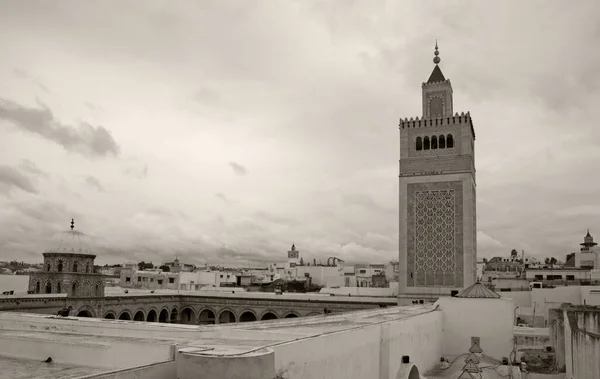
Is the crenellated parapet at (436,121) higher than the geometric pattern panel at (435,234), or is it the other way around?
the crenellated parapet at (436,121)

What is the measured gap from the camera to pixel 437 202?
2252 centimetres

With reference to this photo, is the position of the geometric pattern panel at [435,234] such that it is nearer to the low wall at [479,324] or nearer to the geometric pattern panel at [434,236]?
the geometric pattern panel at [434,236]

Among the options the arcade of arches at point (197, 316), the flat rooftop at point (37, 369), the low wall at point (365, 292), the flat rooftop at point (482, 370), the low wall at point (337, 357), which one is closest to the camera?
the low wall at point (337, 357)

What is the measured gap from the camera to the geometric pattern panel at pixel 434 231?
72.3 ft

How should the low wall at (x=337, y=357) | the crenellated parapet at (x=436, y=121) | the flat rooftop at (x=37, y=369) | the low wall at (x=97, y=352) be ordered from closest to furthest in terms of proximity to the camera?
the low wall at (x=337, y=357) → the flat rooftop at (x=37, y=369) → the low wall at (x=97, y=352) → the crenellated parapet at (x=436, y=121)

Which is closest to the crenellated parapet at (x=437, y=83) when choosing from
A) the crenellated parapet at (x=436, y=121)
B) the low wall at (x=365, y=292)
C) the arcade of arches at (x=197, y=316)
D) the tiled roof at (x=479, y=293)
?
the crenellated parapet at (x=436, y=121)

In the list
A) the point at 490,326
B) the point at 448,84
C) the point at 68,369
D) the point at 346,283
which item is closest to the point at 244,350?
the point at 68,369

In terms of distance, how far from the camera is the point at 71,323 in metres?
8.35

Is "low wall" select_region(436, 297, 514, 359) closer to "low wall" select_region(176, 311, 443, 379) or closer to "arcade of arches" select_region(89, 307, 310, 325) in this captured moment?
"low wall" select_region(176, 311, 443, 379)

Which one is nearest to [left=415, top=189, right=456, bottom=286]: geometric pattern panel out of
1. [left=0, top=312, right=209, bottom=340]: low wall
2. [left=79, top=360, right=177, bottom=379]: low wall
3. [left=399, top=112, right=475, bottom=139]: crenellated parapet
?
[left=399, top=112, right=475, bottom=139]: crenellated parapet

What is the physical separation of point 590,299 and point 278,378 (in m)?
20.3

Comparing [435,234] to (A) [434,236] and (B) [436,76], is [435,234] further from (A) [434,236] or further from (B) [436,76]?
(B) [436,76]

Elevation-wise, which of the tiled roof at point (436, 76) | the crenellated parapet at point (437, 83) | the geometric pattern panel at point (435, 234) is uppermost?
the tiled roof at point (436, 76)

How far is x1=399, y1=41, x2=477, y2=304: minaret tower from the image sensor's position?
71.7ft
